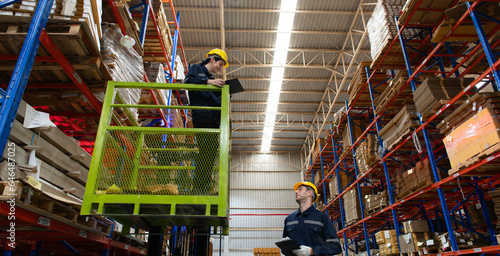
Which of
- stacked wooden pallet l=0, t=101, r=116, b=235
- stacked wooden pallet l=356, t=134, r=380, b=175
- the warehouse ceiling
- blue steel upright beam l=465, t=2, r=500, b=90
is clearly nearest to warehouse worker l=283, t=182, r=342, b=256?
stacked wooden pallet l=0, t=101, r=116, b=235

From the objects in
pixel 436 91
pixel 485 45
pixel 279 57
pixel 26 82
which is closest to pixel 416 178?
pixel 436 91

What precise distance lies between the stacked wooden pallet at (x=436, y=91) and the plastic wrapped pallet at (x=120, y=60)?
599cm

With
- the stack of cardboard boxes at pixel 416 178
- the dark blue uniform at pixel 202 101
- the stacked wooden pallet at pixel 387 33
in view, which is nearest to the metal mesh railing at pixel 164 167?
the dark blue uniform at pixel 202 101

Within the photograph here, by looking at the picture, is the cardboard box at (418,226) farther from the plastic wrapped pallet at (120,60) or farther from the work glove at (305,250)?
the plastic wrapped pallet at (120,60)

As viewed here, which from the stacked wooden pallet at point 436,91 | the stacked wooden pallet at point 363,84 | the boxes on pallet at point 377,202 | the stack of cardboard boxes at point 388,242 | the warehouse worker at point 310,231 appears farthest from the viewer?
the stacked wooden pallet at point 363,84

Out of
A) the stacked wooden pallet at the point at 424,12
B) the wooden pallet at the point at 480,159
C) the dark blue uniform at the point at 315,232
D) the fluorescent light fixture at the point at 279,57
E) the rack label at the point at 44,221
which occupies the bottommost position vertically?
the dark blue uniform at the point at 315,232

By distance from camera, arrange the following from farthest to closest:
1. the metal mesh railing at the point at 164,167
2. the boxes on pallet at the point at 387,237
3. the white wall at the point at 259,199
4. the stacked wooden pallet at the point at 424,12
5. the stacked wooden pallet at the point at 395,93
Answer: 1. the white wall at the point at 259,199
2. the boxes on pallet at the point at 387,237
3. the stacked wooden pallet at the point at 395,93
4. the stacked wooden pallet at the point at 424,12
5. the metal mesh railing at the point at 164,167

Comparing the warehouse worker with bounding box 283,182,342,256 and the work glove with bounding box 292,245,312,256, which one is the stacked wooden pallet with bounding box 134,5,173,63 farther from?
the work glove with bounding box 292,245,312,256

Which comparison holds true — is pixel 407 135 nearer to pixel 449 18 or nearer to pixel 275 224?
pixel 449 18

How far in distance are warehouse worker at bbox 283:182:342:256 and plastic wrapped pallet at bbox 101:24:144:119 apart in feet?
11.0

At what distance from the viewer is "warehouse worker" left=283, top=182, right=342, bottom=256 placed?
369 cm

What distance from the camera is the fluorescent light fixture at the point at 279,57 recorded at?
15003mm

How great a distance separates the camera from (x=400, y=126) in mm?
8141

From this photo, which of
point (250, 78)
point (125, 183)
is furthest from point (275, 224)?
point (125, 183)
